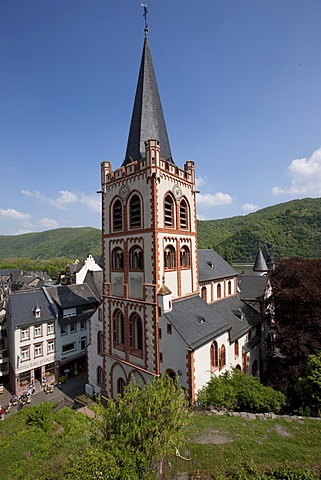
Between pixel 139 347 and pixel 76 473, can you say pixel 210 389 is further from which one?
pixel 76 473

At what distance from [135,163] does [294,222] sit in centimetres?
16461

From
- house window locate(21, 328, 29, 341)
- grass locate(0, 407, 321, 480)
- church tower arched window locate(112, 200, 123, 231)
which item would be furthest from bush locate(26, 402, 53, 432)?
house window locate(21, 328, 29, 341)

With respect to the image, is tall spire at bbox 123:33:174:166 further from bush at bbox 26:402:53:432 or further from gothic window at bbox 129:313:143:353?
bush at bbox 26:402:53:432

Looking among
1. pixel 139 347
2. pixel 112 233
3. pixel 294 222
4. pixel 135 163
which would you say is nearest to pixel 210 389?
pixel 139 347

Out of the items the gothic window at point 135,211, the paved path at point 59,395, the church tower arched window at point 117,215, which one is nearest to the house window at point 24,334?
the paved path at point 59,395

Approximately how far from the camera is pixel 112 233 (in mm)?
21109

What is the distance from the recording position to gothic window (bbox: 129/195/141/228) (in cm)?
1897

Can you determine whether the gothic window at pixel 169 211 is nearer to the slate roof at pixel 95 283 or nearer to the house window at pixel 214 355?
the house window at pixel 214 355

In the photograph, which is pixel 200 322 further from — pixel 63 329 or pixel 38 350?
pixel 38 350

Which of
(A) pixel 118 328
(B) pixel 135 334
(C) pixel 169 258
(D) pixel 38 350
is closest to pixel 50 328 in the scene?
(D) pixel 38 350

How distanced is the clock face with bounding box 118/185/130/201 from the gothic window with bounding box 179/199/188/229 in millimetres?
4583

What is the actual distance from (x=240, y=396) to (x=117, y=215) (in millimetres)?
15926

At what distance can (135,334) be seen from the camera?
1927 centimetres

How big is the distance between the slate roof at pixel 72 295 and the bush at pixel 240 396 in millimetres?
22569
